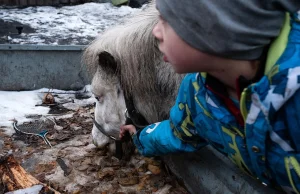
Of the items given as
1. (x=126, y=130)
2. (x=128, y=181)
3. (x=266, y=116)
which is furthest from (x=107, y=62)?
(x=266, y=116)

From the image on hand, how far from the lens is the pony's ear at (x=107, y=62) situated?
95.2 inches

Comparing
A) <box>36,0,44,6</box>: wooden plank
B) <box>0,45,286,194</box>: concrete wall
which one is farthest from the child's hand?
<box>36,0,44,6</box>: wooden plank

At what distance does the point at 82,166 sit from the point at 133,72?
0.95 m

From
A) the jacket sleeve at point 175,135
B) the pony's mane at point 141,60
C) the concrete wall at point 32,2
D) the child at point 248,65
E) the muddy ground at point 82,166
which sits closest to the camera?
the child at point 248,65

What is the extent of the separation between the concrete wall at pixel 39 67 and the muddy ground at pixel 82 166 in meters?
1.03

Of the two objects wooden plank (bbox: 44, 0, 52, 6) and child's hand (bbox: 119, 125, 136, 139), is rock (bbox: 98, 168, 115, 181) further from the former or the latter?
wooden plank (bbox: 44, 0, 52, 6)

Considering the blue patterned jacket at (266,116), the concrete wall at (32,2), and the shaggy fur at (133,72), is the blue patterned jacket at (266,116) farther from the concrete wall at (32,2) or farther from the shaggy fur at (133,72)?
the concrete wall at (32,2)

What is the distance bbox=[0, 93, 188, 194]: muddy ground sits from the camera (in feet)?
9.00

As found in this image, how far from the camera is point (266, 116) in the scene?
48.0 inches

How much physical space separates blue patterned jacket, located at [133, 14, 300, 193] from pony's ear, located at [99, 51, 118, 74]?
2.39ft

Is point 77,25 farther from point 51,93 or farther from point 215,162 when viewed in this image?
point 215,162

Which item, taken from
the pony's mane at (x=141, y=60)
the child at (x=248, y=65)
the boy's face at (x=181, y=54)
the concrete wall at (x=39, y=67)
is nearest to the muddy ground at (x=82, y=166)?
the pony's mane at (x=141, y=60)

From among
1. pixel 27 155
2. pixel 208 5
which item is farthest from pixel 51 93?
pixel 208 5

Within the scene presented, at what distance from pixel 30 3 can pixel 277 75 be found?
7.26 metres
